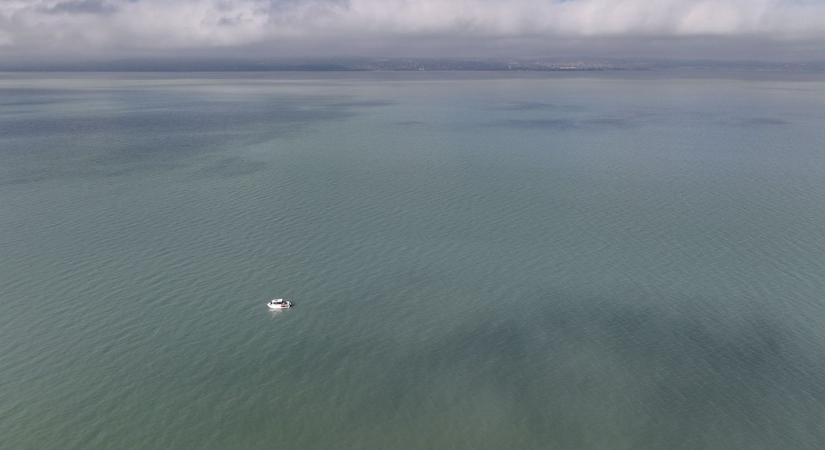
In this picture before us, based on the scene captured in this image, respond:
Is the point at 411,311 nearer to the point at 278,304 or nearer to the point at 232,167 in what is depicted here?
the point at 278,304

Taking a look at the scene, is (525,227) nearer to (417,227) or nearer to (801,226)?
(417,227)

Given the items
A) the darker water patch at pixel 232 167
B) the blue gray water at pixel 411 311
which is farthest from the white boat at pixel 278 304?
the darker water patch at pixel 232 167

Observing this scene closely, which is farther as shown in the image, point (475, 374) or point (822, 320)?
point (822, 320)

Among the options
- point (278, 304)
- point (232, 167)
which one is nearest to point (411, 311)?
point (278, 304)

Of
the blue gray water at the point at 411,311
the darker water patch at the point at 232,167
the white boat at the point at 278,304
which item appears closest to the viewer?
the blue gray water at the point at 411,311

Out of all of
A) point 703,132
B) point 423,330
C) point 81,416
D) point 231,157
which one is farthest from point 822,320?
point 703,132

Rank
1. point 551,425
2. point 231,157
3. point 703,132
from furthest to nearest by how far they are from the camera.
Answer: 1. point 703,132
2. point 231,157
3. point 551,425

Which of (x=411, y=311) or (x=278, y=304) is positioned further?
(x=411, y=311)

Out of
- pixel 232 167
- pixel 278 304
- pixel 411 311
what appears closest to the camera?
pixel 278 304

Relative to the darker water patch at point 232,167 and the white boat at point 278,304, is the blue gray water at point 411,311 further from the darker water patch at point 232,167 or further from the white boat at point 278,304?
the darker water patch at point 232,167
